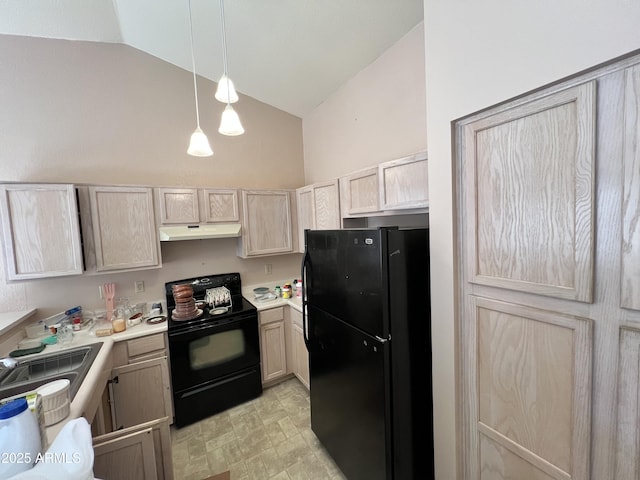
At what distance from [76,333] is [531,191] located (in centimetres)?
303

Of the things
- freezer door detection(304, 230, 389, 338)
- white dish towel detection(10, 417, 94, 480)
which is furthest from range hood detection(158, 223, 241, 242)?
white dish towel detection(10, 417, 94, 480)

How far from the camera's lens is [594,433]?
867 mm

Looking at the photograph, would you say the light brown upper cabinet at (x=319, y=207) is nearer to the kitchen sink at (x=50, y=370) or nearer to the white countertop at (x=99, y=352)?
the white countertop at (x=99, y=352)

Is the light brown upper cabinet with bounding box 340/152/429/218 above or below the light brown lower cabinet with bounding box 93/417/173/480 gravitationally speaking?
above

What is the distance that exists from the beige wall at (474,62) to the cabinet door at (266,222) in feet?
6.09

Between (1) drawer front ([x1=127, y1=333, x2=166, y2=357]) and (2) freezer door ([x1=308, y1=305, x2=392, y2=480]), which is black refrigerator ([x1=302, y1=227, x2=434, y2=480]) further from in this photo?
(1) drawer front ([x1=127, y1=333, x2=166, y2=357])

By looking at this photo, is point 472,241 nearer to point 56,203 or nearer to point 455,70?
point 455,70

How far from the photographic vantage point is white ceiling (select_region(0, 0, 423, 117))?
180 cm

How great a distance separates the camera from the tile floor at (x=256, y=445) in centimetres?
179

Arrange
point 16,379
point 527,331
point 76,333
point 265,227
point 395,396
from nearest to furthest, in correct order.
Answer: point 527,331, point 395,396, point 16,379, point 76,333, point 265,227

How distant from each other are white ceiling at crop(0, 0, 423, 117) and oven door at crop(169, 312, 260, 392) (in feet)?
Answer: 7.60

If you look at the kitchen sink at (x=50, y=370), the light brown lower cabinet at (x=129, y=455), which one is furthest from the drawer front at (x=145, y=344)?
the light brown lower cabinet at (x=129, y=455)

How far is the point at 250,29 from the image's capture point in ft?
6.62

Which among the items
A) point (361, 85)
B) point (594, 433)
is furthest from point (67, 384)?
point (361, 85)
